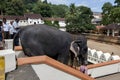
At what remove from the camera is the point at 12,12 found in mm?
81188

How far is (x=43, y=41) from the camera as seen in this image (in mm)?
8664

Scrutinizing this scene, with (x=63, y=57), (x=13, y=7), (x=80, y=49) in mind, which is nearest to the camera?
(x=63, y=57)

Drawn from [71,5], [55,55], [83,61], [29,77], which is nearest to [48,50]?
[55,55]

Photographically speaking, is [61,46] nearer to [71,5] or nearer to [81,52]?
[81,52]

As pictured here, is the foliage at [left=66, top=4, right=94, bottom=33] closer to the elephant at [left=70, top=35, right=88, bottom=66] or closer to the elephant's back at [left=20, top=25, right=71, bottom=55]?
the elephant at [left=70, top=35, right=88, bottom=66]

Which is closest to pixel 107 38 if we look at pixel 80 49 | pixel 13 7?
pixel 80 49

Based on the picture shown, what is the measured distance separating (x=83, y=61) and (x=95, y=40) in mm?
24636

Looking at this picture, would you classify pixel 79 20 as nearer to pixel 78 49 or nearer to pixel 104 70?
pixel 104 70

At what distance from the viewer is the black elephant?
865cm

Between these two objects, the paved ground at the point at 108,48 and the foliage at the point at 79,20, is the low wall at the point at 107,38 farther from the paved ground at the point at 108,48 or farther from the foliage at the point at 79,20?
the foliage at the point at 79,20

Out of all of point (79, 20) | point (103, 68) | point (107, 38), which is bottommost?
point (107, 38)

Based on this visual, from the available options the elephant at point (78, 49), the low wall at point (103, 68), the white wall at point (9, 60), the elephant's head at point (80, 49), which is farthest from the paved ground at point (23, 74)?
the low wall at point (103, 68)

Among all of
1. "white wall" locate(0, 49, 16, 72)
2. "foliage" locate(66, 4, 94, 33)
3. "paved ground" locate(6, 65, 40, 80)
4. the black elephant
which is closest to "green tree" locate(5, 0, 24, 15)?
"foliage" locate(66, 4, 94, 33)

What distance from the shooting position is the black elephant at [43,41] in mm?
8648
